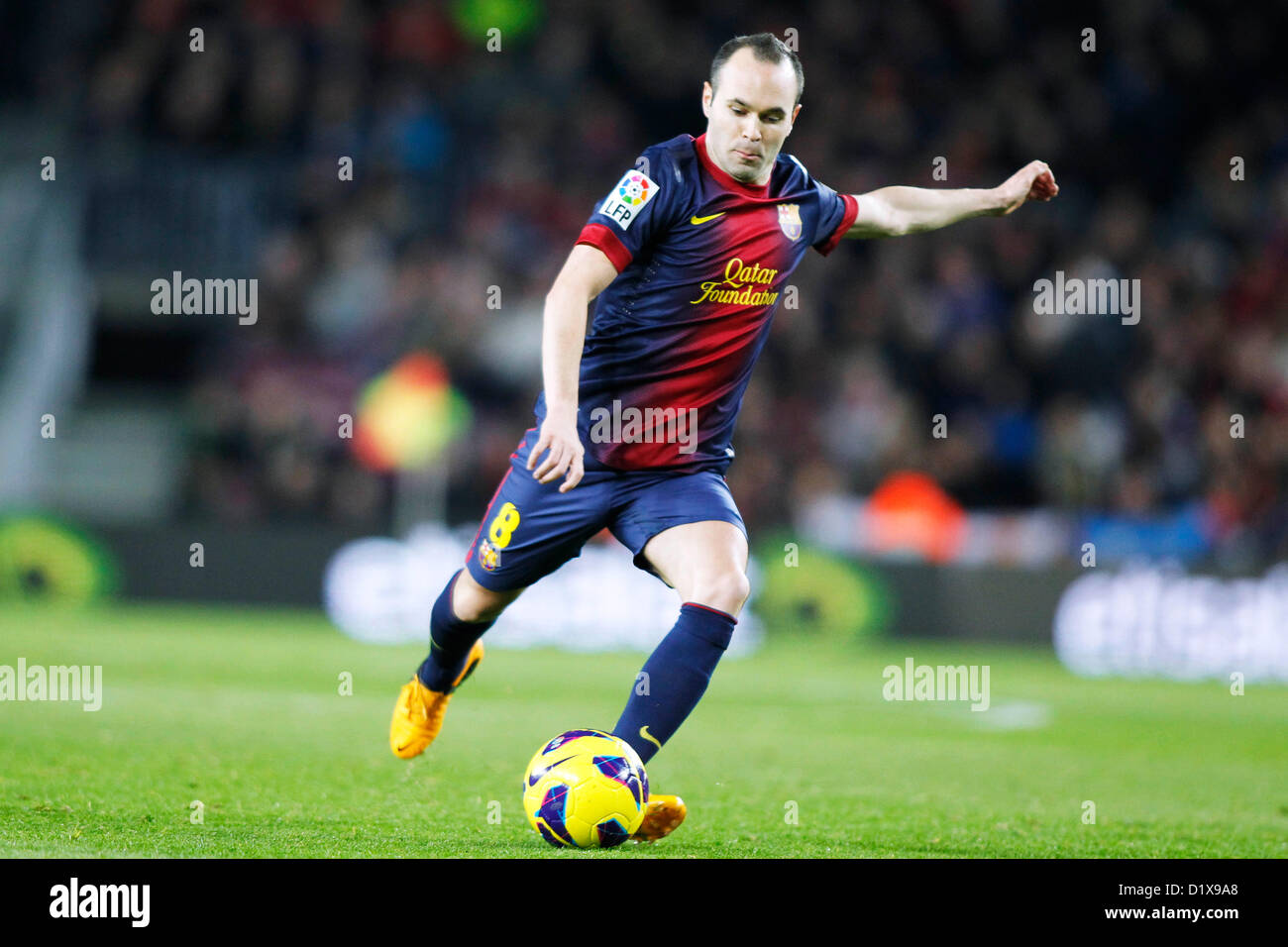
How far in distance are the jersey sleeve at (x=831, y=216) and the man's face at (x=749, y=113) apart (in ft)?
1.19

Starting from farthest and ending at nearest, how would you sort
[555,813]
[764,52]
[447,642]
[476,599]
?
[447,642], [476,599], [764,52], [555,813]

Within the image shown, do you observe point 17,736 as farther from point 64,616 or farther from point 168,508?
point 168,508

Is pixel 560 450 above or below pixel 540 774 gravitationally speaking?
above

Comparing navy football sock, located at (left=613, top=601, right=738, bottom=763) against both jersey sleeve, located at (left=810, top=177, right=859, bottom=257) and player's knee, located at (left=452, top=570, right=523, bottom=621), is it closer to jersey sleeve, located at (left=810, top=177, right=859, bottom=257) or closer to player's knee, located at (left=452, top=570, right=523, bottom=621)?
player's knee, located at (left=452, top=570, right=523, bottom=621)

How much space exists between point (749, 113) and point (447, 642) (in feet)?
7.28

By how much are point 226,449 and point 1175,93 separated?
11003mm

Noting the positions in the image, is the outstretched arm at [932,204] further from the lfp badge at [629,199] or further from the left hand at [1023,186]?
the lfp badge at [629,199]

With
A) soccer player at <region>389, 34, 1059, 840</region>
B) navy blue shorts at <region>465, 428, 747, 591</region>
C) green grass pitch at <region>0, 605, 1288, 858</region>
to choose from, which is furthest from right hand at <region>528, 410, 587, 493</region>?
green grass pitch at <region>0, 605, 1288, 858</region>

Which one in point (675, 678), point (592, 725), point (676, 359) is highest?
point (676, 359)

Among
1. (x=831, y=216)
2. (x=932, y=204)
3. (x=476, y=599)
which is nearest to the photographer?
(x=831, y=216)

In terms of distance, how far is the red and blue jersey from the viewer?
206 inches

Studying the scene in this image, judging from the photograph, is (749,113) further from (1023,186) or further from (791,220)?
(1023,186)

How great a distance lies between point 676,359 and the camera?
17.6 ft

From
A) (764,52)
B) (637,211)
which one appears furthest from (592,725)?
(764,52)
